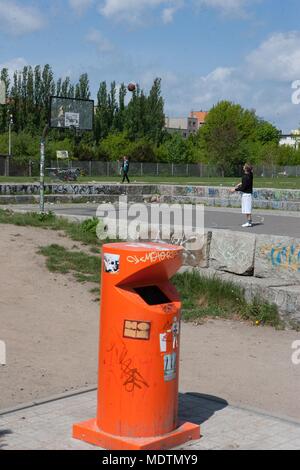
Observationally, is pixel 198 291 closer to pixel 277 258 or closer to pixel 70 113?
pixel 277 258

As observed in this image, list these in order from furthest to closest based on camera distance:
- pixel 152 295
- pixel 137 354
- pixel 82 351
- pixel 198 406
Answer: pixel 82 351
pixel 198 406
pixel 152 295
pixel 137 354

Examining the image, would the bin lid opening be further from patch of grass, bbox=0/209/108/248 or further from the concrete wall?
the concrete wall

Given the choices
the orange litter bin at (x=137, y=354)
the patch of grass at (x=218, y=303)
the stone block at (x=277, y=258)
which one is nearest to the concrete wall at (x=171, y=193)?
the stone block at (x=277, y=258)

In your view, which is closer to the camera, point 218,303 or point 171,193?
point 218,303

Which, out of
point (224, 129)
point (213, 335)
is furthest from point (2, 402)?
point (224, 129)

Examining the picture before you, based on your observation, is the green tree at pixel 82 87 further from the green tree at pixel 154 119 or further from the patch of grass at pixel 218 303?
the patch of grass at pixel 218 303

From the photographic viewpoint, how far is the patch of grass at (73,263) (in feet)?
37.7

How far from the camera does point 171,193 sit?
33.6 m

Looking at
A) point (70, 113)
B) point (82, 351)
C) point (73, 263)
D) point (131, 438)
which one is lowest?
point (82, 351)

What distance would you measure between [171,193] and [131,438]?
94.3 ft

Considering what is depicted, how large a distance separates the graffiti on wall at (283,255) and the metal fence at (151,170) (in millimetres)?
43593

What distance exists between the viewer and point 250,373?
750cm

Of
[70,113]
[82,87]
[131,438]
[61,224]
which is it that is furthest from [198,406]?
[82,87]

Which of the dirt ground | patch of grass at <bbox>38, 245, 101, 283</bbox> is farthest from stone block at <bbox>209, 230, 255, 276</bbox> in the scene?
patch of grass at <bbox>38, 245, 101, 283</bbox>
